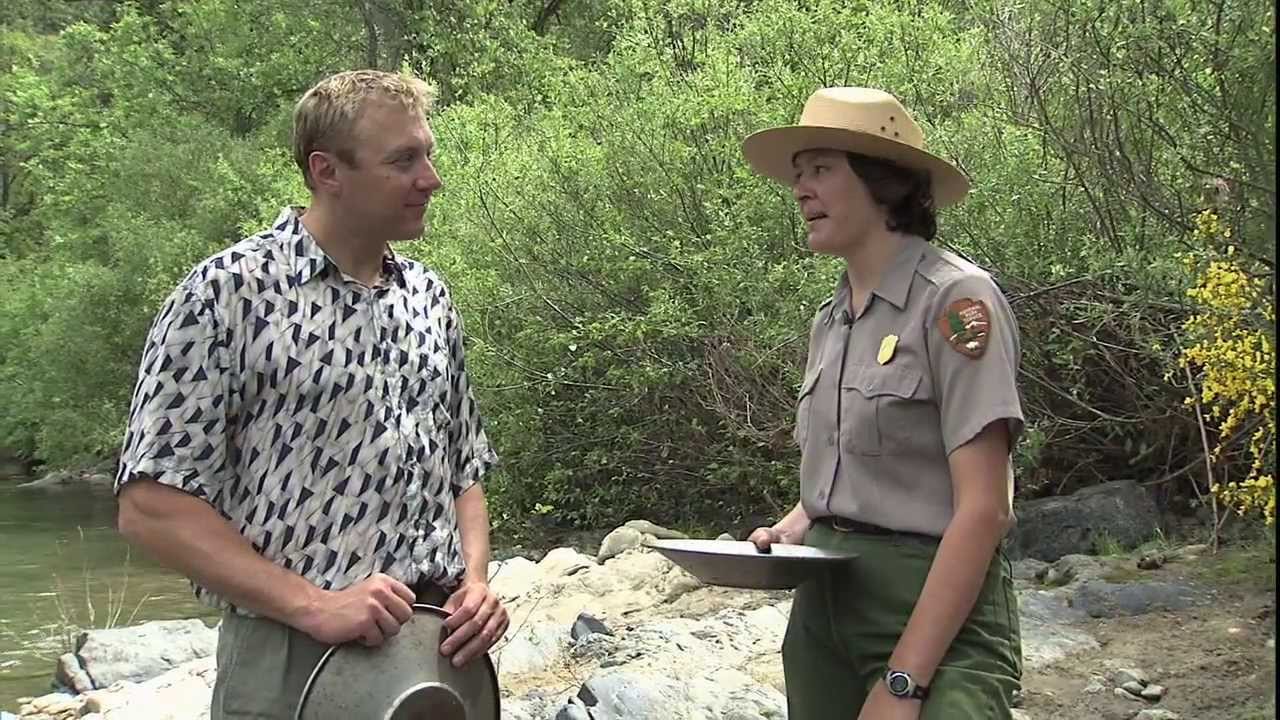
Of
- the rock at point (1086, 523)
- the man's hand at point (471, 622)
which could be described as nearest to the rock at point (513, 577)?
the rock at point (1086, 523)

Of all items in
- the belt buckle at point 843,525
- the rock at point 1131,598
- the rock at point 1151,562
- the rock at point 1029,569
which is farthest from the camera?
the rock at point 1029,569

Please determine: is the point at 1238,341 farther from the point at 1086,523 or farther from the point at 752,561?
the point at 752,561

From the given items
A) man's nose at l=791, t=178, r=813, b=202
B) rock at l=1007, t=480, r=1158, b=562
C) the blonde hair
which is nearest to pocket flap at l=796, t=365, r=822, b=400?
man's nose at l=791, t=178, r=813, b=202

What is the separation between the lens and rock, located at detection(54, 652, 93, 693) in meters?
10.9

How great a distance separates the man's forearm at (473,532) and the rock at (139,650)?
27.8 feet

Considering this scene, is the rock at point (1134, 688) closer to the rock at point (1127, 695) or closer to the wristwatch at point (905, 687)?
the rock at point (1127, 695)

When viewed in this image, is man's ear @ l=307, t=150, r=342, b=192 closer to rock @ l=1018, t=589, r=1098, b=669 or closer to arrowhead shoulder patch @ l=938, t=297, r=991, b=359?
arrowhead shoulder patch @ l=938, t=297, r=991, b=359

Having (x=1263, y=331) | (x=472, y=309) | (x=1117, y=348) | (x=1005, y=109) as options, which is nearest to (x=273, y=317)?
(x=1263, y=331)

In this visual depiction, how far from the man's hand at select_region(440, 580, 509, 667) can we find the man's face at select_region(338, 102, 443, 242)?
2.40ft

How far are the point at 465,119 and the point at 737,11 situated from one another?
3.74 metres

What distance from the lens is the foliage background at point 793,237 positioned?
7699 mm

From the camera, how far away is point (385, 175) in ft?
9.67

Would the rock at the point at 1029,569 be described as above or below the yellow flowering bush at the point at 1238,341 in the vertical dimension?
below

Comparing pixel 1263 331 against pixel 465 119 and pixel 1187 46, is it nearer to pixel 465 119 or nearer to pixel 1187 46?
pixel 1187 46
